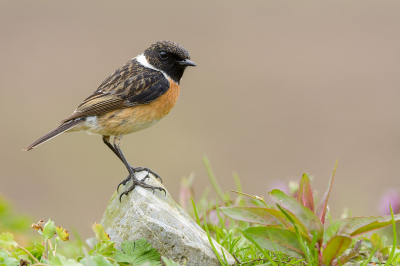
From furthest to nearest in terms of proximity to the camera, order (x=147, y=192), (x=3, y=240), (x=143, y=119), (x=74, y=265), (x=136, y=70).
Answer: (x=136, y=70), (x=143, y=119), (x=147, y=192), (x=3, y=240), (x=74, y=265)

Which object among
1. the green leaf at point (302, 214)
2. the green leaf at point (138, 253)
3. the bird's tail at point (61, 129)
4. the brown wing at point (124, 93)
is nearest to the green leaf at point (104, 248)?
the green leaf at point (138, 253)

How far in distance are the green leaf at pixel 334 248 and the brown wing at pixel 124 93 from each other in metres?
2.53

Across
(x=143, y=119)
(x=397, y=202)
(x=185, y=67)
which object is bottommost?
(x=397, y=202)

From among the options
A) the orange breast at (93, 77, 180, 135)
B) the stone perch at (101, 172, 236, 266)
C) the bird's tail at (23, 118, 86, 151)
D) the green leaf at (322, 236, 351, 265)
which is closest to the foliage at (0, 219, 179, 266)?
the stone perch at (101, 172, 236, 266)

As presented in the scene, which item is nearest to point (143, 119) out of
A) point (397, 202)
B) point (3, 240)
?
point (3, 240)

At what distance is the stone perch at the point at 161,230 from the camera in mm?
2928

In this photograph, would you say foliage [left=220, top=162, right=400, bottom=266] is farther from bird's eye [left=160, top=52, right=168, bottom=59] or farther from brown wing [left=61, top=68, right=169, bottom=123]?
bird's eye [left=160, top=52, right=168, bottom=59]

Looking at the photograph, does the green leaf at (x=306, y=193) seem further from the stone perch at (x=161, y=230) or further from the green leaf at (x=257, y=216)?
the stone perch at (x=161, y=230)

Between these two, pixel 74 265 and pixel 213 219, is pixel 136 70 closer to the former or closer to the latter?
pixel 213 219

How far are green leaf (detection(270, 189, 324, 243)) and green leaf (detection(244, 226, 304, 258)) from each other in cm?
10

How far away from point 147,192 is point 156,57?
1.98 metres

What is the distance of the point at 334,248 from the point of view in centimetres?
253

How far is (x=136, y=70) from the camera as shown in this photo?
15.6 feet

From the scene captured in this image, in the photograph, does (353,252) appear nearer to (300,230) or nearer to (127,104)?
(300,230)
